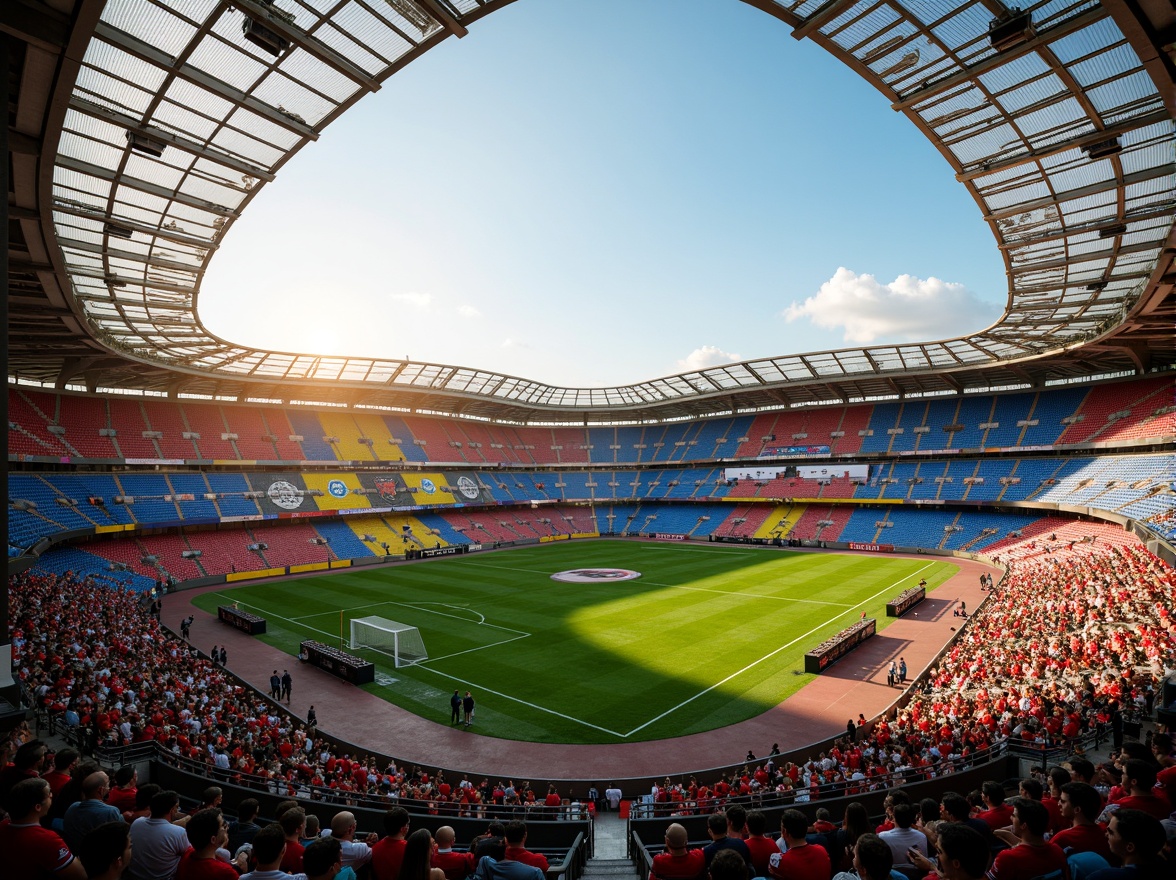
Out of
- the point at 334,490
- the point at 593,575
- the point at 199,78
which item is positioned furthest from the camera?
the point at 334,490

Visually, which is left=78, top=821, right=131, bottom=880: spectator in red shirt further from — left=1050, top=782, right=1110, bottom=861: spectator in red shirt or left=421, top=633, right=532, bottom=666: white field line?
left=421, top=633, right=532, bottom=666: white field line

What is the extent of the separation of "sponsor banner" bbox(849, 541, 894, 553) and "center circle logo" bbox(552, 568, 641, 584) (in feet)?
73.1

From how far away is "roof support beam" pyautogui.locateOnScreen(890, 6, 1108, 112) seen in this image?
12.9m

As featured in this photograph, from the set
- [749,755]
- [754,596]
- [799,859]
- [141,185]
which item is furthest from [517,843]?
[754,596]

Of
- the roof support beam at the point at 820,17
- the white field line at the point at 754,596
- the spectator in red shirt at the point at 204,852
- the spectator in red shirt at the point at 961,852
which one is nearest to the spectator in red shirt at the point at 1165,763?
the spectator in red shirt at the point at 961,852

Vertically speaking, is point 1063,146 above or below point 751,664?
above

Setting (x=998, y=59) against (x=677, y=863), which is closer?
(x=677, y=863)

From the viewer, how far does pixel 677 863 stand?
4902 mm

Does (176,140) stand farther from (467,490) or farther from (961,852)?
(467,490)

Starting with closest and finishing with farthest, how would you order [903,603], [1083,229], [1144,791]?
[1144,791], [1083,229], [903,603]

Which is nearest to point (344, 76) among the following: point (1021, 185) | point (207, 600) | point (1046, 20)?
point (1046, 20)

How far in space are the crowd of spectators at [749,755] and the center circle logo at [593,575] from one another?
2221cm

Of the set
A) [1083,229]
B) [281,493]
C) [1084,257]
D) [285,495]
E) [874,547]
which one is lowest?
[285,495]

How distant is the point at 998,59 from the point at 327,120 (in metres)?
17.5
